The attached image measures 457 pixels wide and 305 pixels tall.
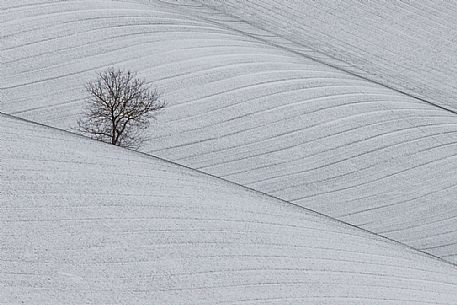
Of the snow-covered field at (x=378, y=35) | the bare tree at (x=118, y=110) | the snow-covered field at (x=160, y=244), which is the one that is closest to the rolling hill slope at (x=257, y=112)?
the bare tree at (x=118, y=110)

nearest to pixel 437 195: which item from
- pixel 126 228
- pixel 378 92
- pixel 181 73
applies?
pixel 378 92

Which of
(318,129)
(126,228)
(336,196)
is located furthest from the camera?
(318,129)

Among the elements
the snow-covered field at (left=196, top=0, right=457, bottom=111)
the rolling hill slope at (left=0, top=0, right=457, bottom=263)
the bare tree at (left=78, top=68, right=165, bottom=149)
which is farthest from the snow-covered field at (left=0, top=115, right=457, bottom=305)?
the snow-covered field at (left=196, top=0, right=457, bottom=111)

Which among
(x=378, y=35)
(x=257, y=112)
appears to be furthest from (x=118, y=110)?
(x=378, y=35)

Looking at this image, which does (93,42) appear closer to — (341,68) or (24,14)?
(24,14)

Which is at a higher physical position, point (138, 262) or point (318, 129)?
point (318, 129)

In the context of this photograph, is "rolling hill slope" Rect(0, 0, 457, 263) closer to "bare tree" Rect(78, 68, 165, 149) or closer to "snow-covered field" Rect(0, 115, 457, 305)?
"bare tree" Rect(78, 68, 165, 149)

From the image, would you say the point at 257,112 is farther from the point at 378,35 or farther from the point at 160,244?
the point at 378,35
